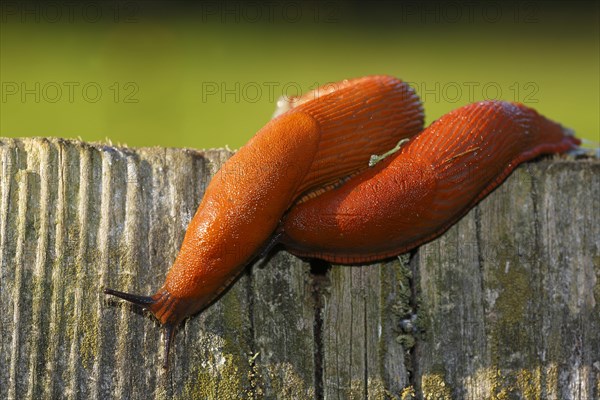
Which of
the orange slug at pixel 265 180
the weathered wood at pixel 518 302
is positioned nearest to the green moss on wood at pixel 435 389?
the weathered wood at pixel 518 302

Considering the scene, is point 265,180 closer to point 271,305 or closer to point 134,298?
point 271,305

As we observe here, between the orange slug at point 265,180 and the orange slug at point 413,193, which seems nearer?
the orange slug at point 265,180

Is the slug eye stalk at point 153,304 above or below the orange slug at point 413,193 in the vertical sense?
below

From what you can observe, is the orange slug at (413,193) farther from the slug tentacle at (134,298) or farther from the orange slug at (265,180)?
the slug tentacle at (134,298)

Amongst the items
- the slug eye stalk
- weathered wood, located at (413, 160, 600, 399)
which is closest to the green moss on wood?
weathered wood, located at (413, 160, 600, 399)

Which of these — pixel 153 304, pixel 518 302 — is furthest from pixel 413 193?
pixel 153 304

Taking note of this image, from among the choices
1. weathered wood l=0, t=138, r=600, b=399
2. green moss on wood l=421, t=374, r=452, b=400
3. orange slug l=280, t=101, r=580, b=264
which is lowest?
green moss on wood l=421, t=374, r=452, b=400

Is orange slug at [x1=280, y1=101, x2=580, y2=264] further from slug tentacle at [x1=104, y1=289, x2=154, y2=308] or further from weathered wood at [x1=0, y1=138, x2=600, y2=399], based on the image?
slug tentacle at [x1=104, y1=289, x2=154, y2=308]
